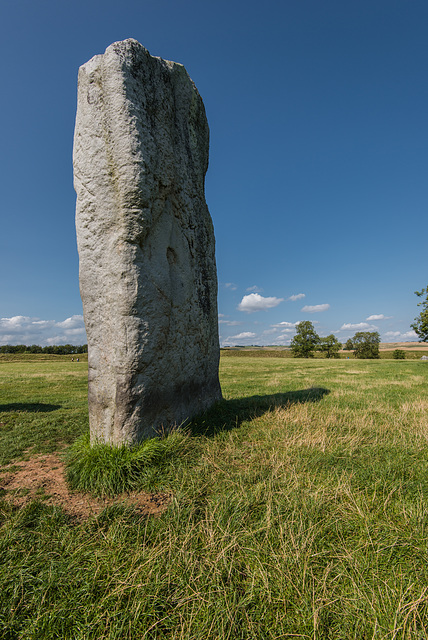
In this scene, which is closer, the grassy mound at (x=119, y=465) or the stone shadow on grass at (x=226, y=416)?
the grassy mound at (x=119, y=465)

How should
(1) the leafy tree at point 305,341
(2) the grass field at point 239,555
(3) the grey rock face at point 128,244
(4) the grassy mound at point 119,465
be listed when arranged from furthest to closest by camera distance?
(1) the leafy tree at point 305,341
(3) the grey rock face at point 128,244
(4) the grassy mound at point 119,465
(2) the grass field at point 239,555

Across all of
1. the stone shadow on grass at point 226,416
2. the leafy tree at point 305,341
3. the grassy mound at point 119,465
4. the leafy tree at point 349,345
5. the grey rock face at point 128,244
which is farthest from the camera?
the leafy tree at point 349,345

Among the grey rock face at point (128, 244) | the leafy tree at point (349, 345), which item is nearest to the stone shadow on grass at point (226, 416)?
the grey rock face at point (128, 244)

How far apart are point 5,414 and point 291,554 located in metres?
10.1

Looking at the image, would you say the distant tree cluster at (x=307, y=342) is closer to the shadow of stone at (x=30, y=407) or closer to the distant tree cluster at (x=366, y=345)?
the distant tree cluster at (x=366, y=345)

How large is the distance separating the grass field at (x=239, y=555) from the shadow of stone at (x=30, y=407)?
698cm

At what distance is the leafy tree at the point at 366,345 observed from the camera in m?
86.4

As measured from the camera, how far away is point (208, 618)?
2307 millimetres

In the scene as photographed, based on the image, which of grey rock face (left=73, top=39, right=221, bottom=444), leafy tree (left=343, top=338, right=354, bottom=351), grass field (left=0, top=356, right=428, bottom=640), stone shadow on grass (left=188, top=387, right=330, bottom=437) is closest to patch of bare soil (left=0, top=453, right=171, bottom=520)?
grass field (left=0, top=356, right=428, bottom=640)

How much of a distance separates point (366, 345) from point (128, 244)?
314ft

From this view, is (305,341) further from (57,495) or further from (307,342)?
(57,495)

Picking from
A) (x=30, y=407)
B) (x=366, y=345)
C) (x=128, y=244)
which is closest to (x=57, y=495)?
(x=128, y=244)

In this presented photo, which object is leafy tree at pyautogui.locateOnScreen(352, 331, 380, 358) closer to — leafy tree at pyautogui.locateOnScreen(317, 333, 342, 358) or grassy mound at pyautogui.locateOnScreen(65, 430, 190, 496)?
leafy tree at pyautogui.locateOnScreen(317, 333, 342, 358)

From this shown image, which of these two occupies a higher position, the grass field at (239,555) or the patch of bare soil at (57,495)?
the grass field at (239,555)
